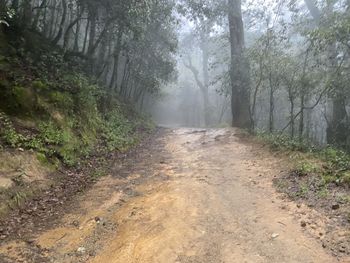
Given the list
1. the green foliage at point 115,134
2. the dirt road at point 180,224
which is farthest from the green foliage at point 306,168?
the green foliage at point 115,134

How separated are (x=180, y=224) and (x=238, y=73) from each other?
12.1 metres

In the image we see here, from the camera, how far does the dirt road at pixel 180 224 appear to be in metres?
4.85

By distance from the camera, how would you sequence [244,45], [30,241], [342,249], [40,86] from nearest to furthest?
[342,249], [30,241], [40,86], [244,45]

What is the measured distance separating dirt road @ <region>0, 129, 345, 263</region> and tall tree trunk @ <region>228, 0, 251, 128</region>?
8.34 m

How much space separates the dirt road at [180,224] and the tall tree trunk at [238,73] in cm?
834

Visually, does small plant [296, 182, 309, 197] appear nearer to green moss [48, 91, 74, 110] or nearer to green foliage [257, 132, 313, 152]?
green foliage [257, 132, 313, 152]

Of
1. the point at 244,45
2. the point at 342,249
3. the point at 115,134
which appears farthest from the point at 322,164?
the point at 244,45

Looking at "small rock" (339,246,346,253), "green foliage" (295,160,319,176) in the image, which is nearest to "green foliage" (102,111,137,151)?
"green foliage" (295,160,319,176)

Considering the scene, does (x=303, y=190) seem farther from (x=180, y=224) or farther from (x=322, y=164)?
(x=180, y=224)

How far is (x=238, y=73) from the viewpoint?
660 inches

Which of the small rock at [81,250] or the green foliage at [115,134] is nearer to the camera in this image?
the small rock at [81,250]

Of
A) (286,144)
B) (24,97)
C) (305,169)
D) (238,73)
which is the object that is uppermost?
Answer: (238,73)

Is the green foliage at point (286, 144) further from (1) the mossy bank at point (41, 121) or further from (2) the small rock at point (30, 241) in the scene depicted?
(2) the small rock at point (30, 241)

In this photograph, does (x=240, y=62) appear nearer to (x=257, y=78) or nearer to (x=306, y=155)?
(x=257, y=78)
